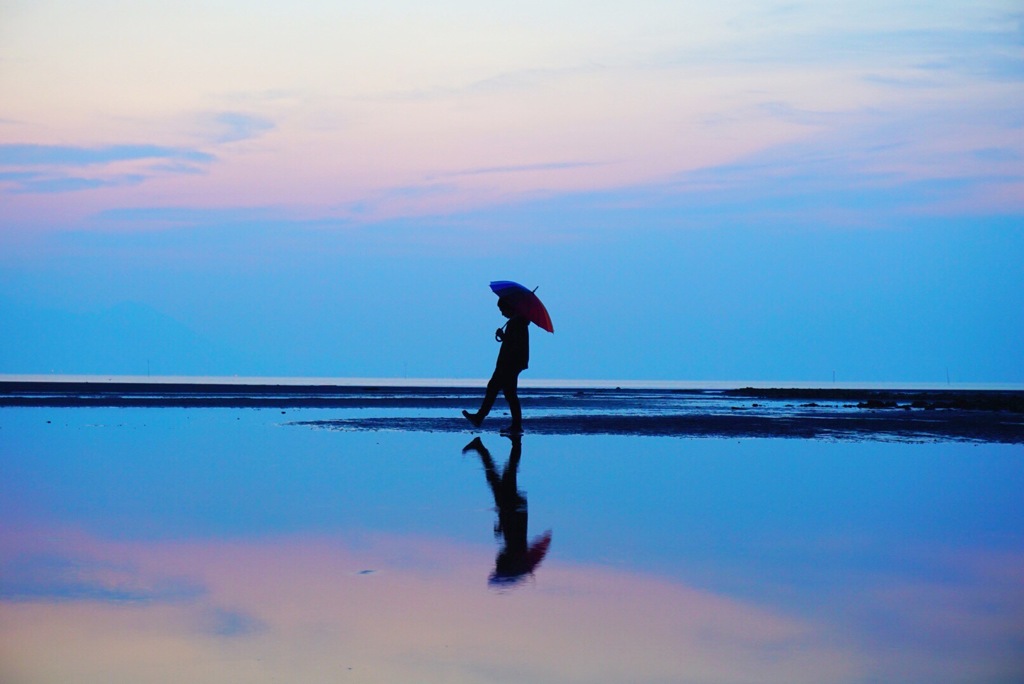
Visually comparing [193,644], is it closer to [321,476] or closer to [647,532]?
[647,532]

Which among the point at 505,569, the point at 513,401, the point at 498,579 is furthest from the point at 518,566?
the point at 513,401

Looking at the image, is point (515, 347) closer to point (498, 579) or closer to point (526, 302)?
point (526, 302)

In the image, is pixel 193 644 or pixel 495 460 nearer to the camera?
pixel 193 644

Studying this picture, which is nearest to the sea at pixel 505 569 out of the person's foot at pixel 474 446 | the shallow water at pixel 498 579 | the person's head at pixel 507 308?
the shallow water at pixel 498 579

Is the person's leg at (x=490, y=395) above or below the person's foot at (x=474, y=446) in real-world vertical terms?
above

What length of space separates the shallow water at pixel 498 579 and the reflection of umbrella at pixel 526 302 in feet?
21.7

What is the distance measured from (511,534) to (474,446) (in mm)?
9306

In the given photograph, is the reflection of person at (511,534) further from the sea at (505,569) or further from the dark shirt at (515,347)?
the dark shirt at (515,347)

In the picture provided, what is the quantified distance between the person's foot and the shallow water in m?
2.35

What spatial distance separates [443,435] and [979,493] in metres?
10.3

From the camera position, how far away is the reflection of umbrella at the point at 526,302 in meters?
21.9

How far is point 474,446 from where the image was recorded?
1866cm

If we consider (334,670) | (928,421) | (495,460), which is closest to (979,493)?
(495,460)

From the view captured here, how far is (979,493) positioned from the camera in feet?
42.1
